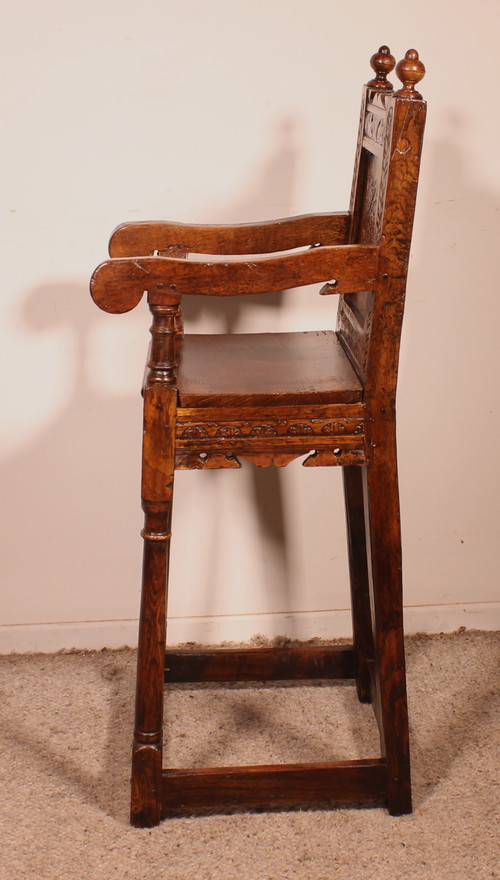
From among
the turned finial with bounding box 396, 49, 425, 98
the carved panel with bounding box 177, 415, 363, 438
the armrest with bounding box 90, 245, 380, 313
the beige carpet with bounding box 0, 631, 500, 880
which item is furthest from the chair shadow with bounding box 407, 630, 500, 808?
the turned finial with bounding box 396, 49, 425, 98

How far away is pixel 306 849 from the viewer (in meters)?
1.52

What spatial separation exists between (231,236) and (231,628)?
0.90 meters

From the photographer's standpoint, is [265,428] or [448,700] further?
[448,700]

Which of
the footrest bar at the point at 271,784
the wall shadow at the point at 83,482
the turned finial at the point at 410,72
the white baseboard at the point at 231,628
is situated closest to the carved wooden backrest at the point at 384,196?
the turned finial at the point at 410,72

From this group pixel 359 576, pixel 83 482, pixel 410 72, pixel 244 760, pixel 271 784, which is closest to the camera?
pixel 410 72

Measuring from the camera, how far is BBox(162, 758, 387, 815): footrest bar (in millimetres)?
1544

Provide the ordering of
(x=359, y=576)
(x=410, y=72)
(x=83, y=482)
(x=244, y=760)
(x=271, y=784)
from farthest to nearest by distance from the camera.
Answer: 1. (x=83, y=482)
2. (x=359, y=576)
3. (x=244, y=760)
4. (x=271, y=784)
5. (x=410, y=72)

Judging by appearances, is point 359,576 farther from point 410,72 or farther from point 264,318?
point 410,72

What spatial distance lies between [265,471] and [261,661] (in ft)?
1.29

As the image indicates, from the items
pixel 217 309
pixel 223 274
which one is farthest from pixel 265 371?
pixel 217 309

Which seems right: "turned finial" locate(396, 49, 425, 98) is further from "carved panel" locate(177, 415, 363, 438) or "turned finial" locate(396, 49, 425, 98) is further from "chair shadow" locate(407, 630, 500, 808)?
"chair shadow" locate(407, 630, 500, 808)

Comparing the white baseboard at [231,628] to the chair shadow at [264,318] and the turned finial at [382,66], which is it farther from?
the turned finial at [382,66]

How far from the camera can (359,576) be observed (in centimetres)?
183

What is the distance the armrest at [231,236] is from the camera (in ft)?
5.23
